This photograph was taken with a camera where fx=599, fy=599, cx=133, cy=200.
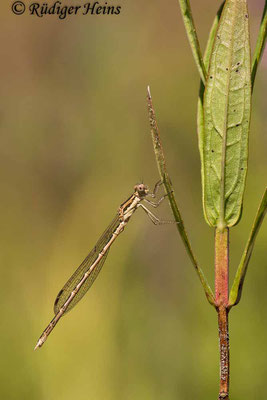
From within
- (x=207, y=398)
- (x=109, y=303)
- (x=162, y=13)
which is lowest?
(x=207, y=398)

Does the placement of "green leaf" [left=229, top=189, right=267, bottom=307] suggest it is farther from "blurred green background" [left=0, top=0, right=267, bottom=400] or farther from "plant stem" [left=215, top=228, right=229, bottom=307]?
"blurred green background" [left=0, top=0, right=267, bottom=400]

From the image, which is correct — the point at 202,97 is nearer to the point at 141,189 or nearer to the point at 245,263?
the point at 245,263

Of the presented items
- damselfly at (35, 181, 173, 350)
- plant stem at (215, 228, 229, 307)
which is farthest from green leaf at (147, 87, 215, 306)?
damselfly at (35, 181, 173, 350)

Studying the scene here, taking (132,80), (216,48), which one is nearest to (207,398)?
(216,48)

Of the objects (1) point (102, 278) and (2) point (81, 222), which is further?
(2) point (81, 222)

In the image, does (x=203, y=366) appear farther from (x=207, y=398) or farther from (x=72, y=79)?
(x=72, y=79)

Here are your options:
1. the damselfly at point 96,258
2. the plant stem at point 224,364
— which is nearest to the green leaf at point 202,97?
the plant stem at point 224,364

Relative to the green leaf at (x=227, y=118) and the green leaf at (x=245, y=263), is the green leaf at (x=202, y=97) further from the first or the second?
the green leaf at (x=245, y=263)
